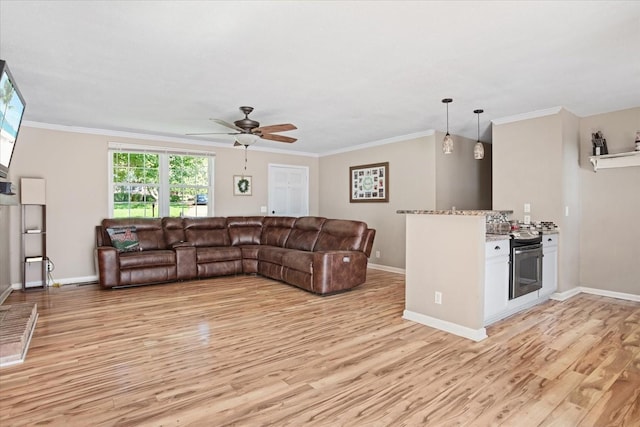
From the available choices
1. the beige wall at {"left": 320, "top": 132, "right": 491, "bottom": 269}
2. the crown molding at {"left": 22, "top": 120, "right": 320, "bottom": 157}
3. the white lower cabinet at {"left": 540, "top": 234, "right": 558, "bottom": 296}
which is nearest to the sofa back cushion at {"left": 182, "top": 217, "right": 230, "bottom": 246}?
the crown molding at {"left": 22, "top": 120, "right": 320, "bottom": 157}

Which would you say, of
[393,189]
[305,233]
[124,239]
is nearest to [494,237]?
[393,189]

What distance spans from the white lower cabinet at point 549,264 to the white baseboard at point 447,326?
4.90 ft

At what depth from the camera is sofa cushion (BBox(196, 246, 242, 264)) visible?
5.60 meters

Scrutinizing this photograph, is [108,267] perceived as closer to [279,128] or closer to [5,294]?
[5,294]

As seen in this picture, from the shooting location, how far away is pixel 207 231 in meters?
6.25

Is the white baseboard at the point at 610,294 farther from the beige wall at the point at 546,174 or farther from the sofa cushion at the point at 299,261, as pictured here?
the sofa cushion at the point at 299,261

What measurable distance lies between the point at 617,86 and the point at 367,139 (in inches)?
138

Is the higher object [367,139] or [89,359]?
[367,139]

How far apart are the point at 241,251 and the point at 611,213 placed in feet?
17.1

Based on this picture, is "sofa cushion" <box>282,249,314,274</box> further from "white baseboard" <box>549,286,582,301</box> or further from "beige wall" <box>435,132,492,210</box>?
"white baseboard" <box>549,286,582,301</box>

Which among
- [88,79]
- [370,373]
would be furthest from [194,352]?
[88,79]

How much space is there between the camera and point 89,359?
2.65 m

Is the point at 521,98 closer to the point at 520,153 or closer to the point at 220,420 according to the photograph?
the point at 520,153

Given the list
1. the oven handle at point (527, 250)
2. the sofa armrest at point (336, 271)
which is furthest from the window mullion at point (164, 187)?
the oven handle at point (527, 250)
